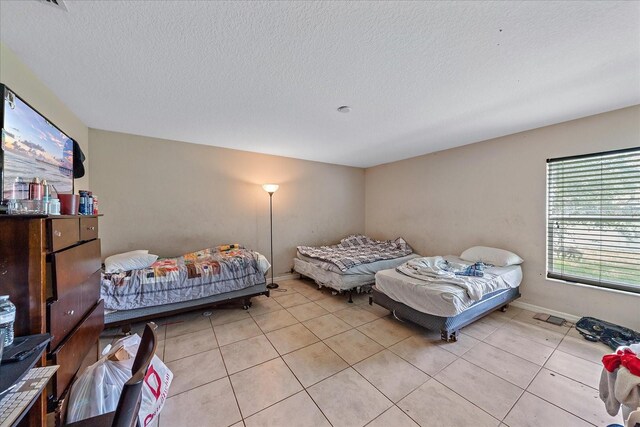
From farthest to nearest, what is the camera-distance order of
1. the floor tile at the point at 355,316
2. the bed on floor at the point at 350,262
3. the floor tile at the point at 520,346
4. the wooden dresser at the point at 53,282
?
the bed on floor at the point at 350,262 → the floor tile at the point at 355,316 → the floor tile at the point at 520,346 → the wooden dresser at the point at 53,282

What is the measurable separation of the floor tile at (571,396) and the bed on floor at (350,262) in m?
2.01

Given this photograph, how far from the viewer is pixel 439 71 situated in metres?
1.76

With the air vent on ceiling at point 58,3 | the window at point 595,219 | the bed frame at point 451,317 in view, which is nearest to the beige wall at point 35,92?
the air vent on ceiling at point 58,3

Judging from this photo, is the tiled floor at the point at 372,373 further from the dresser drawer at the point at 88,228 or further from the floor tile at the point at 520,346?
the dresser drawer at the point at 88,228

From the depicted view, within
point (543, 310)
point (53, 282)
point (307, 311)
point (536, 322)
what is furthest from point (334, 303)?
point (53, 282)

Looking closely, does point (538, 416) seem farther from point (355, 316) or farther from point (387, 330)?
point (355, 316)

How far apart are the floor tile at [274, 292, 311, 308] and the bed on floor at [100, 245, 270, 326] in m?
0.30

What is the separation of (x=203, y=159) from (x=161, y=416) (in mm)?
3173

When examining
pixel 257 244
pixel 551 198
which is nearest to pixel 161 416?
pixel 257 244

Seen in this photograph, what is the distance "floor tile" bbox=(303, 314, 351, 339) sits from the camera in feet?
8.15

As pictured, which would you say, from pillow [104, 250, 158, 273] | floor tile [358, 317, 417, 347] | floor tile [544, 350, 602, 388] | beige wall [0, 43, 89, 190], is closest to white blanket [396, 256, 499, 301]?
floor tile [358, 317, 417, 347]

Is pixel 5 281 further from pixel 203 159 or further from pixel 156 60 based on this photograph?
pixel 203 159

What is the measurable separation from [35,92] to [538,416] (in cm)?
428

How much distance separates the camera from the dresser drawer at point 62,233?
1078 millimetres
